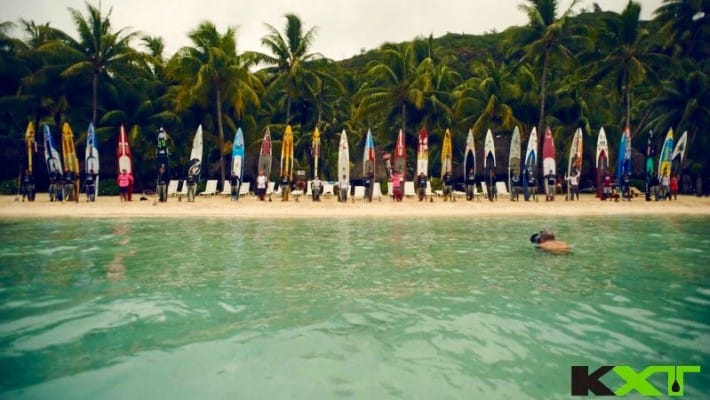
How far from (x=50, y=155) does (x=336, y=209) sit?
44.8 ft

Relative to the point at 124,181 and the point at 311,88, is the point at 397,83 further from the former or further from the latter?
the point at 124,181

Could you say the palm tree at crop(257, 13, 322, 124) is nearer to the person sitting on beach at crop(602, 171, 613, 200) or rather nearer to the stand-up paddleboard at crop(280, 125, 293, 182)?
the stand-up paddleboard at crop(280, 125, 293, 182)

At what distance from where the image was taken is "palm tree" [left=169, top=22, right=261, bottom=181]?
27.5 meters

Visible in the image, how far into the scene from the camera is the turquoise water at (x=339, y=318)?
4.61m

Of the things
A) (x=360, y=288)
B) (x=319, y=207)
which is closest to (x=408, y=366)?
(x=360, y=288)

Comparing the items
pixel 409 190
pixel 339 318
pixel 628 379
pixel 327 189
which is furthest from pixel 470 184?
pixel 628 379

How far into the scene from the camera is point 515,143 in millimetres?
24859

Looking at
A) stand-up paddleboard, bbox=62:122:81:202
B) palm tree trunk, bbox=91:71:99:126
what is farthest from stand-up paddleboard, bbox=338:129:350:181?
palm tree trunk, bbox=91:71:99:126

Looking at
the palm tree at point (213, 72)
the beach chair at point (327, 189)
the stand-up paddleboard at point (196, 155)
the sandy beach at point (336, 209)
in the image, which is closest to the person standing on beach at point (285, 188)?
the sandy beach at point (336, 209)

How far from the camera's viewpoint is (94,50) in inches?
1042

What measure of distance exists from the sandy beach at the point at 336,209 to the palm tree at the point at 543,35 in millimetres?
9161

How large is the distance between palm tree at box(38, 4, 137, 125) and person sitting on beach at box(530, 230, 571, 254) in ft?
81.3

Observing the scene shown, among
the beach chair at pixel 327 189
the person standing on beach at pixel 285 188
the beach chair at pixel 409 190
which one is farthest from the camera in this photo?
the beach chair at pixel 327 189

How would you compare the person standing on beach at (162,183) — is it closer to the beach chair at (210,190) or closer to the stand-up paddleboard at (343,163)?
the beach chair at (210,190)
